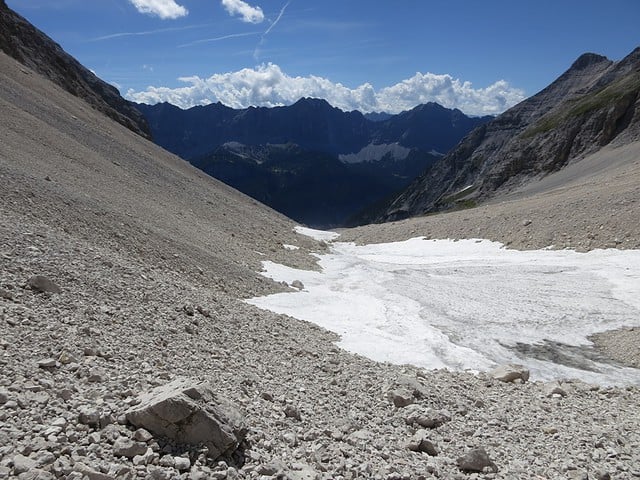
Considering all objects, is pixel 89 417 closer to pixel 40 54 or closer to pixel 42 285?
pixel 42 285

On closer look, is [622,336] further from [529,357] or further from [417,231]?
[417,231]

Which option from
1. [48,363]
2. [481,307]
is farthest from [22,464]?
[481,307]

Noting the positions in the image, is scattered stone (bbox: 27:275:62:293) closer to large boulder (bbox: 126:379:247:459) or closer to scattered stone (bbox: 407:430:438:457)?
large boulder (bbox: 126:379:247:459)

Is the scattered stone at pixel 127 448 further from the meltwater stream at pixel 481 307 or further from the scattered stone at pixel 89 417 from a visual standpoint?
the meltwater stream at pixel 481 307

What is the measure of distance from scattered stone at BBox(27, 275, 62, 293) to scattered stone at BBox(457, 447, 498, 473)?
1026 cm

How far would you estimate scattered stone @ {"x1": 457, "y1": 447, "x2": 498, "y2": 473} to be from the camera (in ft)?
29.0

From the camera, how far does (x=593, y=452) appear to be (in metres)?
9.93

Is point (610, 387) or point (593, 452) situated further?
point (610, 387)

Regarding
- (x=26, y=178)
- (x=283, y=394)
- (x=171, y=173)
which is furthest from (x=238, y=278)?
(x=171, y=173)

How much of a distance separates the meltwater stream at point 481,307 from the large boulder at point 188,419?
10018 mm

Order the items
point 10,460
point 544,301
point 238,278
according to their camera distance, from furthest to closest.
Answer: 1. point 544,301
2. point 238,278
3. point 10,460

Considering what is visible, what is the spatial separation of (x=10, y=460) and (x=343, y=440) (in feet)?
18.2

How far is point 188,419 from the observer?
7586 millimetres

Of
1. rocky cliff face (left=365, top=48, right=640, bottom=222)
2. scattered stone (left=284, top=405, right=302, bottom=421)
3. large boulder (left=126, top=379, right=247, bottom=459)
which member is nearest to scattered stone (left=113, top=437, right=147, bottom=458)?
large boulder (left=126, top=379, right=247, bottom=459)
